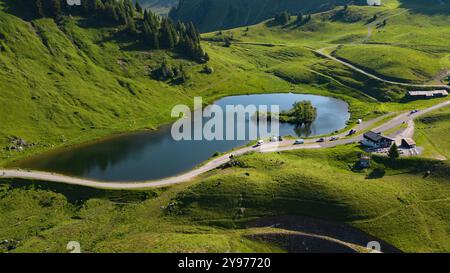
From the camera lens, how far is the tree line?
176m

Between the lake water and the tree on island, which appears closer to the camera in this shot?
the lake water

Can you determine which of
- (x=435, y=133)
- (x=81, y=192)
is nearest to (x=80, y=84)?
(x=81, y=192)

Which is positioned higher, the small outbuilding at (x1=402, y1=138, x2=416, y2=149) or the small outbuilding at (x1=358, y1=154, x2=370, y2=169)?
the small outbuilding at (x1=402, y1=138, x2=416, y2=149)

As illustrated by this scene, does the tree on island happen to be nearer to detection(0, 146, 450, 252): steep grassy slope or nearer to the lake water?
the lake water

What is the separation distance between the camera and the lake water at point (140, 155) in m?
103

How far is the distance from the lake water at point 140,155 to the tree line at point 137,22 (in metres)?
63.2

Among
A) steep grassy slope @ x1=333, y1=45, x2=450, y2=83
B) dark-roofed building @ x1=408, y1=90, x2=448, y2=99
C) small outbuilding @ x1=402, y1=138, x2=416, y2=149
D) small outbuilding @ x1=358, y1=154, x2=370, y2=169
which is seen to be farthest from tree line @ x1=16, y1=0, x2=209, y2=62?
small outbuilding @ x1=358, y1=154, x2=370, y2=169

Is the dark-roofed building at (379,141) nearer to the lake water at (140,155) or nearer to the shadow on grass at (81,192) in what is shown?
the lake water at (140,155)

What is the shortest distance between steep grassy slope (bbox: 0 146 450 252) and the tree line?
105 metres

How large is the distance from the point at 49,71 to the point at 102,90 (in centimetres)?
1961

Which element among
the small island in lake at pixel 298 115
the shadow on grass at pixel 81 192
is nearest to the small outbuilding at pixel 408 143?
the small island in lake at pixel 298 115

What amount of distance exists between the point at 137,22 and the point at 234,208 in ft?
452
